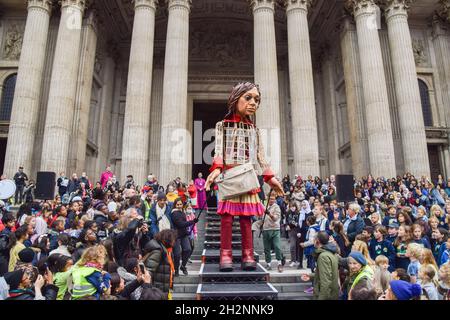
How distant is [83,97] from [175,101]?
21.9 ft

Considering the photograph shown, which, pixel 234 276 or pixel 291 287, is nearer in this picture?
pixel 234 276

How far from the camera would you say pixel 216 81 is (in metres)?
27.4

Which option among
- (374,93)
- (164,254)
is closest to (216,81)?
(374,93)

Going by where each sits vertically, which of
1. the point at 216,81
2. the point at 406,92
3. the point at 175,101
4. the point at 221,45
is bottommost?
the point at 175,101

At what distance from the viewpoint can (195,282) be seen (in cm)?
771

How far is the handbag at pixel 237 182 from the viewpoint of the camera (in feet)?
19.0

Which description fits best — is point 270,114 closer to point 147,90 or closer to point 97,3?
point 147,90

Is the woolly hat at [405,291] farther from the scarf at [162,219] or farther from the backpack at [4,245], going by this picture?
the backpack at [4,245]

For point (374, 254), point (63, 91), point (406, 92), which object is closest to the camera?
point (374, 254)

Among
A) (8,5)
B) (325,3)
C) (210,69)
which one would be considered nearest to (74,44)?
(8,5)

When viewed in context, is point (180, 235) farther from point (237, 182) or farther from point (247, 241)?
point (237, 182)
